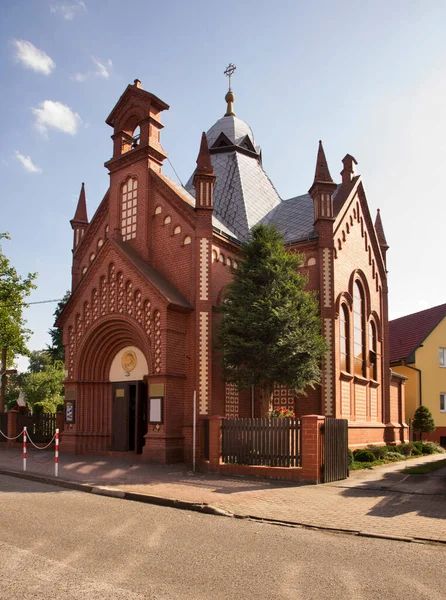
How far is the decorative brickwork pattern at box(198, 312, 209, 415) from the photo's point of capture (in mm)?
18594

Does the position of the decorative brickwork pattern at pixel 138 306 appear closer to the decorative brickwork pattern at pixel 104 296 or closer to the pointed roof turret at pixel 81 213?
the decorative brickwork pattern at pixel 104 296

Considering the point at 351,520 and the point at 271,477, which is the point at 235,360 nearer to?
the point at 271,477

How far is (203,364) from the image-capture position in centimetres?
1878

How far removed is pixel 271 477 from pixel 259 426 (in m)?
1.47

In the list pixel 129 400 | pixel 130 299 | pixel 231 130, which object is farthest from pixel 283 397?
pixel 231 130

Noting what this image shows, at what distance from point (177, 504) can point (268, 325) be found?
7573mm

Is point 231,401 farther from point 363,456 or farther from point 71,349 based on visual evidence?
point 71,349

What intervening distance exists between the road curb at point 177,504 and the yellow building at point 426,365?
2580 centimetres

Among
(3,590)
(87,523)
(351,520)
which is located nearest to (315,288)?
(351,520)

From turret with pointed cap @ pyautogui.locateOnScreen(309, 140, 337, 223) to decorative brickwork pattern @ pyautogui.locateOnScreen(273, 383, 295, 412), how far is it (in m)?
6.71

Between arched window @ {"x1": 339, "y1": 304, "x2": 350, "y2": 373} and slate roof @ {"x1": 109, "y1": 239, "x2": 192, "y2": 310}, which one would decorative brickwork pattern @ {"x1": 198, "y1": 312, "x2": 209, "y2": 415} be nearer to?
slate roof @ {"x1": 109, "y1": 239, "x2": 192, "y2": 310}

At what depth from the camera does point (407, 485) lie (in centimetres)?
1383

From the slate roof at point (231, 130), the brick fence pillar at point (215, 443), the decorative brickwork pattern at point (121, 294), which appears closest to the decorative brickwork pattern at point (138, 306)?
the decorative brickwork pattern at point (121, 294)

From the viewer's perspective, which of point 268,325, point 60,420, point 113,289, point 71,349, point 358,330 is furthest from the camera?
point 358,330
